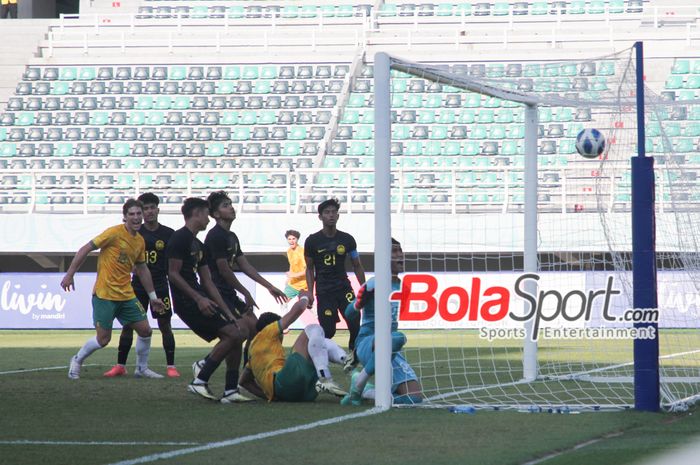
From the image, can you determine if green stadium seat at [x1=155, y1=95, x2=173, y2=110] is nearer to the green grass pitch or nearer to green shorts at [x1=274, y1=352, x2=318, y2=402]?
the green grass pitch

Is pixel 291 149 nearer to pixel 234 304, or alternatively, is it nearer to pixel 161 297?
pixel 161 297

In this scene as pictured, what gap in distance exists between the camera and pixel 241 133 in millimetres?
32906

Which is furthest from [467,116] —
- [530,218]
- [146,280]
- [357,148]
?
[146,280]

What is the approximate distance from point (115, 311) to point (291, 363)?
351 centimetres

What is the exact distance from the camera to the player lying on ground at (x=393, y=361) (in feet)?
32.5

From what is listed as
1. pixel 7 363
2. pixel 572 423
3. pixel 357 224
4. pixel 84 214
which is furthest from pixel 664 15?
pixel 572 423

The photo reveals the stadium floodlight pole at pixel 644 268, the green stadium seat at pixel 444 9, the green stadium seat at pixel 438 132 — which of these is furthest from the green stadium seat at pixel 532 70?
the green stadium seat at pixel 444 9

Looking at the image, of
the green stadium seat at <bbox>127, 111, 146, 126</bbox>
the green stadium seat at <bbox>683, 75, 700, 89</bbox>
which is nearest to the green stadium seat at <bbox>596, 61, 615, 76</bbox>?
the green stadium seat at <bbox>683, 75, 700, 89</bbox>

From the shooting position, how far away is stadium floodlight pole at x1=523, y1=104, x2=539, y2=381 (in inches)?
485

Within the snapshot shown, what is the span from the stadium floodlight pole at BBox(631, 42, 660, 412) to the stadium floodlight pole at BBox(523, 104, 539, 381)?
9.54 ft

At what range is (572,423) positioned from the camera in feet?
28.5

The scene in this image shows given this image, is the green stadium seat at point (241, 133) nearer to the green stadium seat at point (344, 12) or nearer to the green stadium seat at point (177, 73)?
the green stadium seat at point (177, 73)

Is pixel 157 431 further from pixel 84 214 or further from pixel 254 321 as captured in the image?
pixel 84 214

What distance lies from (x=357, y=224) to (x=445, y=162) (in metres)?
4.67
